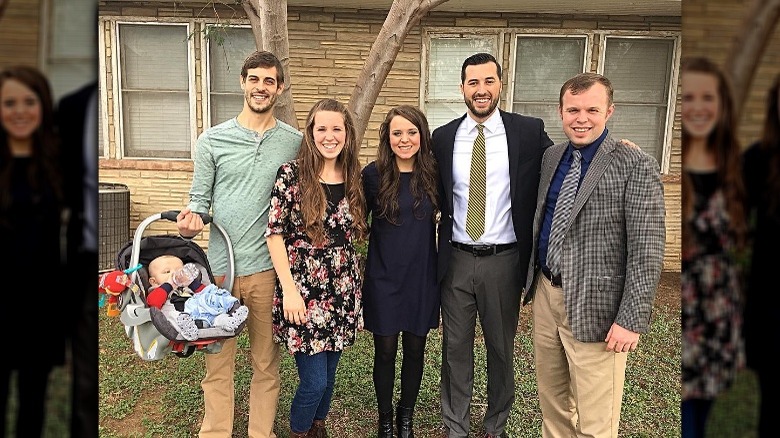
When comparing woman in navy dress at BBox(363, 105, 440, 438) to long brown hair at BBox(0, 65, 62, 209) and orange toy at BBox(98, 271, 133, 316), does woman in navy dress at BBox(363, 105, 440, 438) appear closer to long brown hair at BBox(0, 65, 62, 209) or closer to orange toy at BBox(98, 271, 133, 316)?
orange toy at BBox(98, 271, 133, 316)

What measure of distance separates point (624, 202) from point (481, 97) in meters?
1.14

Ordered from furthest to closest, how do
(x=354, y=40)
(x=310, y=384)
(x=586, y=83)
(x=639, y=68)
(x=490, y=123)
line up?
(x=639, y=68) < (x=354, y=40) < (x=490, y=123) < (x=310, y=384) < (x=586, y=83)

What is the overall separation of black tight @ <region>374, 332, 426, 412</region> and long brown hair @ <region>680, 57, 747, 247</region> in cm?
307

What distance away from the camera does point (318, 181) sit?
126 inches

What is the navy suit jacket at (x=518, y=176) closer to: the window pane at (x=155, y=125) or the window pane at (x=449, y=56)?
the window pane at (x=449, y=56)

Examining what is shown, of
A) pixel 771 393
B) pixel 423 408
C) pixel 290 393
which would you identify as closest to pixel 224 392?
pixel 290 393

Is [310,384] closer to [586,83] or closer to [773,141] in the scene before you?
[586,83]

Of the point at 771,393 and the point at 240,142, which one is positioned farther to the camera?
the point at 240,142

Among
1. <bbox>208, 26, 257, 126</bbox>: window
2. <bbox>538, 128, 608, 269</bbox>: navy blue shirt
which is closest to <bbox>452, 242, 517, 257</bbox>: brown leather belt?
<bbox>538, 128, 608, 269</bbox>: navy blue shirt

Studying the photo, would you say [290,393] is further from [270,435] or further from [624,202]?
[624,202]

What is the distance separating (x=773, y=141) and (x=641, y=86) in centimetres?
913

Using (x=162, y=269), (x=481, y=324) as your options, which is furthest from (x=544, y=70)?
→ (x=162, y=269)

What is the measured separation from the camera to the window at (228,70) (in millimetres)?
8555

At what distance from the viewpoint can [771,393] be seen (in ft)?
2.08
